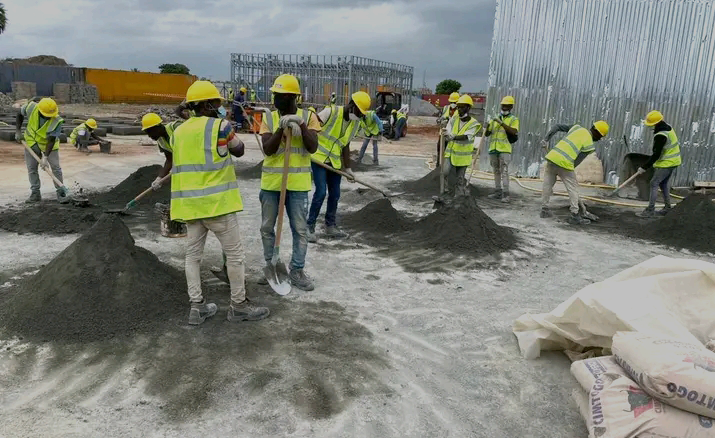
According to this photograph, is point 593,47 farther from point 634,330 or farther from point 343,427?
point 343,427

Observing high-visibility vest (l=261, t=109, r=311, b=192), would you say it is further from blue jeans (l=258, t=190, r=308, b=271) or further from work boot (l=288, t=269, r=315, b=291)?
work boot (l=288, t=269, r=315, b=291)

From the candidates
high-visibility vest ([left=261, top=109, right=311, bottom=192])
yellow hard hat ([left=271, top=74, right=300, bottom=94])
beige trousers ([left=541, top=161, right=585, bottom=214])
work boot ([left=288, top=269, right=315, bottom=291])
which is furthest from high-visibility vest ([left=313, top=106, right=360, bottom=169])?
beige trousers ([left=541, top=161, right=585, bottom=214])

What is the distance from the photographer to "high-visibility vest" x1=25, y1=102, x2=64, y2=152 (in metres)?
7.36

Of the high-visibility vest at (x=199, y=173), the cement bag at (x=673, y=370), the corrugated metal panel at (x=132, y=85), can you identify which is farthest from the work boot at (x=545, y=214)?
the corrugated metal panel at (x=132, y=85)

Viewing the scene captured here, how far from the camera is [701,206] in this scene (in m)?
7.24

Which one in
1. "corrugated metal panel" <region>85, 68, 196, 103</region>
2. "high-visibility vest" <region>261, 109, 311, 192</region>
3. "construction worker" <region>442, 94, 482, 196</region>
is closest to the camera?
"high-visibility vest" <region>261, 109, 311, 192</region>

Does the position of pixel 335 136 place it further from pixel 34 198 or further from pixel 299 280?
pixel 34 198

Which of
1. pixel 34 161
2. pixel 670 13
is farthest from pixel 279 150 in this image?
pixel 670 13

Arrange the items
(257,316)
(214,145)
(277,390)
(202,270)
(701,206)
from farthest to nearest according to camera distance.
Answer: (701,206)
(202,270)
(257,316)
(214,145)
(277,390)

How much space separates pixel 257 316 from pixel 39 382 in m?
1.49

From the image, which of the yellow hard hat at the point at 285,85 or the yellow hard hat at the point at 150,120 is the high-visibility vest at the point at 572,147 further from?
the yellow hard hat at the point at 150,120

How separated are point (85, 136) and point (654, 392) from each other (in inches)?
541

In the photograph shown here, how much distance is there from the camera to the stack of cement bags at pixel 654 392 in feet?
7.96

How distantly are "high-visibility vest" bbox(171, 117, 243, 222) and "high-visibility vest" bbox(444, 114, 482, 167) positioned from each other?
5.17 metres
